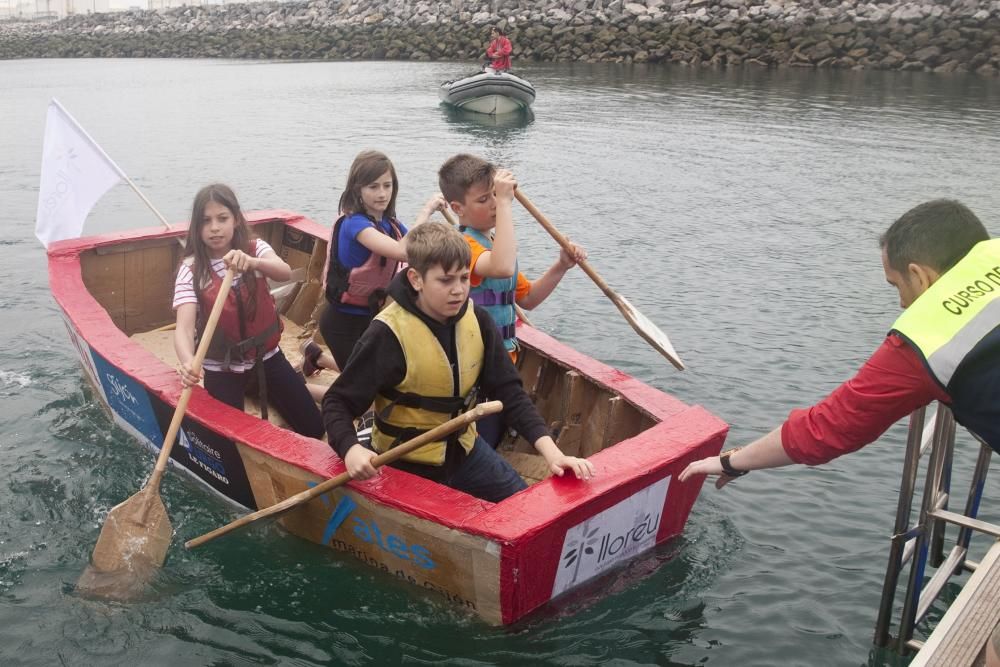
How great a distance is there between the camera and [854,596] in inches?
191

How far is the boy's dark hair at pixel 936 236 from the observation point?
3105 millimetres

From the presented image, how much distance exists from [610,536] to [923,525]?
4.11 ft

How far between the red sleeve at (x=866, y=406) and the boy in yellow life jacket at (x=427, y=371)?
1019mm

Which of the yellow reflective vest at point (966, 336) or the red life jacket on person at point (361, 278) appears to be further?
the red life jacket on person at point (361, 278)

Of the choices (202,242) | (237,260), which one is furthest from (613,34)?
(237,260)

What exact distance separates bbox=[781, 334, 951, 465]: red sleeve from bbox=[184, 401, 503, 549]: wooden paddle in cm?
110

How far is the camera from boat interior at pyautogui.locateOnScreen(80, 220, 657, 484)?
5461 mm

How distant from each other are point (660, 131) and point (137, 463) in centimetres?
1605

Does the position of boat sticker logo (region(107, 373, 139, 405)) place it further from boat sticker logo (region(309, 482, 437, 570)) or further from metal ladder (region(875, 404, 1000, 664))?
metal ladder (region(875, 404, 1000, 664))

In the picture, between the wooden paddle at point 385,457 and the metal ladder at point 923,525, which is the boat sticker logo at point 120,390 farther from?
the metal ladder at point 923,525

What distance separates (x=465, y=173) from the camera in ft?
15.0

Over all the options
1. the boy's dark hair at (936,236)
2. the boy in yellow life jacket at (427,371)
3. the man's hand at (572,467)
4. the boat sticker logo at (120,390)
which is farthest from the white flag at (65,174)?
the boy's dark hair at (936,236)

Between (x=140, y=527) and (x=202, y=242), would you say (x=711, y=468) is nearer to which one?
(x=140, y=527)

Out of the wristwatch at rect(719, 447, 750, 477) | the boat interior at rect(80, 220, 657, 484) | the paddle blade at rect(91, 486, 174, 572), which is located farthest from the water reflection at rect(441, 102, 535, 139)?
the wristwatch at rect(719, 447, 750, 477)
